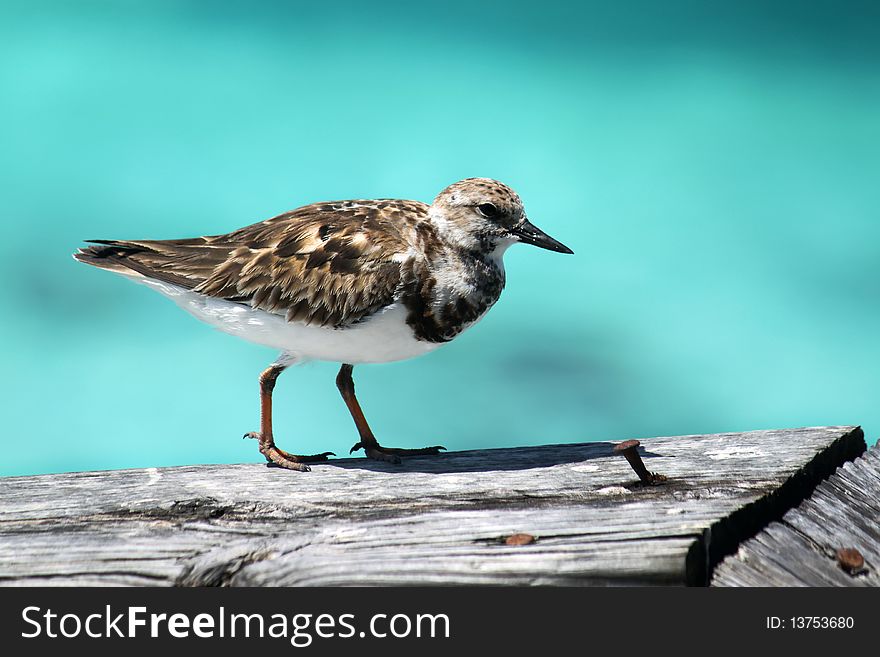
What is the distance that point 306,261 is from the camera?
461 cm

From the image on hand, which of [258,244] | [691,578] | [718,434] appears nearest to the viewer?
[691,578]

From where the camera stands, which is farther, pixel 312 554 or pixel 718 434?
pixel 718 434

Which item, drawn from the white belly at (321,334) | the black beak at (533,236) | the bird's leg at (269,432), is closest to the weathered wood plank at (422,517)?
the bird's leg at (269,432)

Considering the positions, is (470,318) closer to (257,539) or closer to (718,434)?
(718,434)

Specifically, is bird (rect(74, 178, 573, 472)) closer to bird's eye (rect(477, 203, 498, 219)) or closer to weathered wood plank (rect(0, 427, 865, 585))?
bird's eye (rect(477, 203, 498, 219))

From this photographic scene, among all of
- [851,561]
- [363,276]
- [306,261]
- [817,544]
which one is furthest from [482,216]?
[851,561]

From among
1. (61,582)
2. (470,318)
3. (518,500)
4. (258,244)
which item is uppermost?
(258,244)

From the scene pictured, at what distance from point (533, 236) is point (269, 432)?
5.27 feet

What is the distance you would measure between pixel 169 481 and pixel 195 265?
4.14ft

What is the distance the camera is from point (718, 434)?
4422 mm

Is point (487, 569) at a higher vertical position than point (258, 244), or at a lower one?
lower

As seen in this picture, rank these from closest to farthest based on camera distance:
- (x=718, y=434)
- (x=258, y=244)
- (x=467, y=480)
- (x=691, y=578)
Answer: (x=691, y=578), (x=467, y=480), (x=718, y=434), (x=258, y=244)

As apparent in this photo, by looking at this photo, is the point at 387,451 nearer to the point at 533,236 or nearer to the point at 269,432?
the point at 269,432
